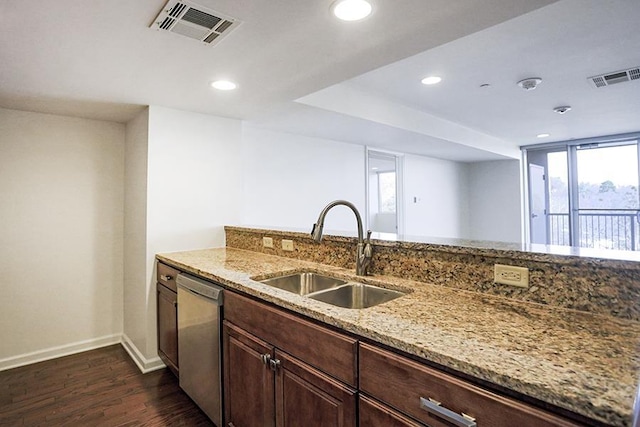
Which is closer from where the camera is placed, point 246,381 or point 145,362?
point 246,381

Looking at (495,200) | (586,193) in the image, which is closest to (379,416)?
(586,193)

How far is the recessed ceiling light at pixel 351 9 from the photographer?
4.49 feet

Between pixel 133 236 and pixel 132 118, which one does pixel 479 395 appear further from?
pixel 132 118

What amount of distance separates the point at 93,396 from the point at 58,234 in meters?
1.49

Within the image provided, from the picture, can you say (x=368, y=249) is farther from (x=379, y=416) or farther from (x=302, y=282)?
(x=379, y=416)

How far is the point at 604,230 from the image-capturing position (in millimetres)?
5504

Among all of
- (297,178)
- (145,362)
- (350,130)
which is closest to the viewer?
(145,362)

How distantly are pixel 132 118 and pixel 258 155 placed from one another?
1.24 m

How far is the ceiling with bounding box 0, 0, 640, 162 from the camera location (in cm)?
147

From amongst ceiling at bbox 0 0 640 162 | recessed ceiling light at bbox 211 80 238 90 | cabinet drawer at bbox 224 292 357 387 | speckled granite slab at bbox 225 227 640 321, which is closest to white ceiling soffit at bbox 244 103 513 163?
ceiling at bbox 0 0 640 162

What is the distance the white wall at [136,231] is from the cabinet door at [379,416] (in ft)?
7.50

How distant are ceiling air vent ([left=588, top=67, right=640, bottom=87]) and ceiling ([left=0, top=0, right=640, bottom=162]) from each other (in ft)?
0.30

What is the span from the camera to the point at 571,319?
3.75ft

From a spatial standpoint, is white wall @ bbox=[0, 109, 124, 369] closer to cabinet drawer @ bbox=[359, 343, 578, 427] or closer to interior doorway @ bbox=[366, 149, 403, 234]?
cabinet drawer @ bbox=[359, 343, 578, 427]
